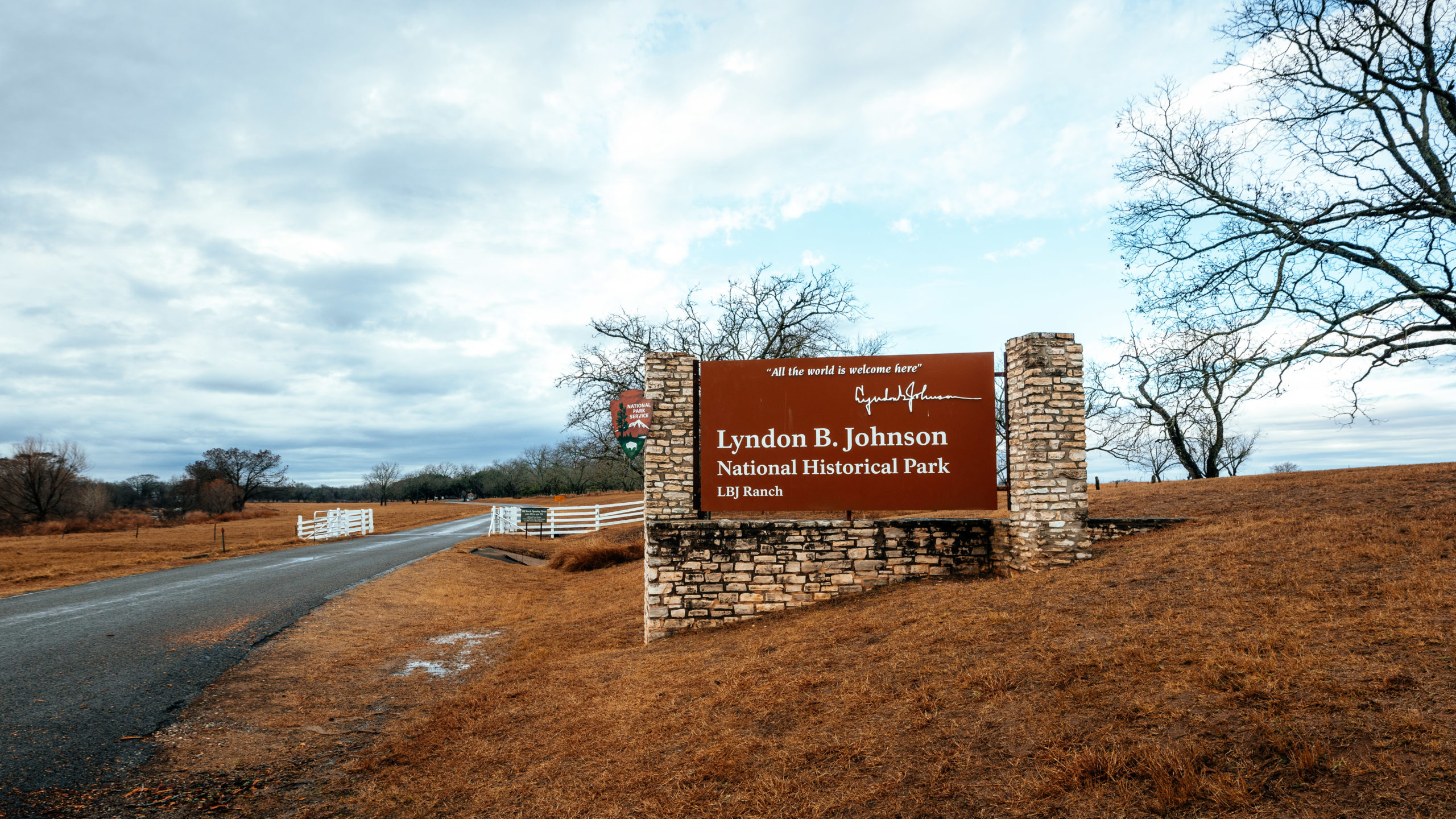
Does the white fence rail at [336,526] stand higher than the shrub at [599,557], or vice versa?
the shrub at [599,557]

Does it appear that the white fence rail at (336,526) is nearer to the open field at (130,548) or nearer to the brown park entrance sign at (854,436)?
the open field at (130,548)

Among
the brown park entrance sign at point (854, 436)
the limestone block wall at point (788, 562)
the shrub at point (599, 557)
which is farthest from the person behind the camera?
the shrub at point (599, 557)

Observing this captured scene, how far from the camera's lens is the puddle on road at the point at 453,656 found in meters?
9.42

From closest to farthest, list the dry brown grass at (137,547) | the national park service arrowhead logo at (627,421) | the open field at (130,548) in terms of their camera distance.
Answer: the open field at (130,548) → the dry brown grass at (137,547) → the national park service arrowhead logo at (627,421)

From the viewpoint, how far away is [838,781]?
460 cm

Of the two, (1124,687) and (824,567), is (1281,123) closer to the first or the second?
Result: (824,567)

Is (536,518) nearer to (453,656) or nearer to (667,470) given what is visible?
(453,656)

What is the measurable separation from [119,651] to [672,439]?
800cm

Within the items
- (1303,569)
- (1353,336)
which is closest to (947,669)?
(1303,569)

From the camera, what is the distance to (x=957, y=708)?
5.20 metres

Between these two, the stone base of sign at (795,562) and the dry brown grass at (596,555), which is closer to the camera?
the stone base of sign at (795,562)

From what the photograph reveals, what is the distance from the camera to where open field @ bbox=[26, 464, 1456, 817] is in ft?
12.3

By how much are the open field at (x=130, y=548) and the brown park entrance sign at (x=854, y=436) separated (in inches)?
636
